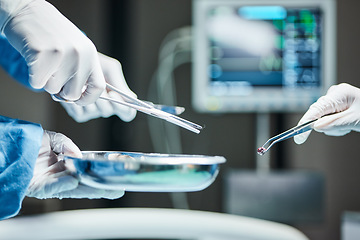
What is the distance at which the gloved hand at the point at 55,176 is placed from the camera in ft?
1.82

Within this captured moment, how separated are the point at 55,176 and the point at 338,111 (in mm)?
354

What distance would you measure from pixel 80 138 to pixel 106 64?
A: 36.4 inches

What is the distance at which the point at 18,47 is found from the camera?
0.58 metres

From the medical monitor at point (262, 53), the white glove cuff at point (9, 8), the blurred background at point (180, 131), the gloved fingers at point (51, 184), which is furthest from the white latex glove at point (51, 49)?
the blurred background at point (180, 131)

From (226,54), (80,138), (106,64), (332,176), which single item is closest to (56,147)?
(106,64)

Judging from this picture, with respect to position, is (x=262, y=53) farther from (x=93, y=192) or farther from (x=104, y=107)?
(x=93, y=192)

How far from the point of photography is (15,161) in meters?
0.54

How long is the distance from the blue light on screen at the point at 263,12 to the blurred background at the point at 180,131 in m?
0.25

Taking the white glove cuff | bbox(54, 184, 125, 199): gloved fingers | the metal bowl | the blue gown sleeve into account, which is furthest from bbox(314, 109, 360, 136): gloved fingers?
the blue gown sleeve

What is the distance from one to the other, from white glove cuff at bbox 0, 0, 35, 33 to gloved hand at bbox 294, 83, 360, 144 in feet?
1.24

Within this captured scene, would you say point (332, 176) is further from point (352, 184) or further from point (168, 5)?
point (168, 5)

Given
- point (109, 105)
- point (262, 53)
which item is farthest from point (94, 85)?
point (262, 53)

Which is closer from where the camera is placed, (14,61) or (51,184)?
(51,184)

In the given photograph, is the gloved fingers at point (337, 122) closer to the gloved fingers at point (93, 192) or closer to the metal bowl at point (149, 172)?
the metal bowl at point (149, 172)
